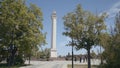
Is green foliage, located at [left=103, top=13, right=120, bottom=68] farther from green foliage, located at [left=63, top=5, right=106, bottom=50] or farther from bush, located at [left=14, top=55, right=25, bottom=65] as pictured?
bush, located at [left=14, top=55, right=25, bottom=65]

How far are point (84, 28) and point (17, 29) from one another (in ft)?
45.3

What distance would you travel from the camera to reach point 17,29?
166 feet

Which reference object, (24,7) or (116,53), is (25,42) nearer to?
(24,7)

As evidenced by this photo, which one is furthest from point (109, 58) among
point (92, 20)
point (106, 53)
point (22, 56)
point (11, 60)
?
point (22, 56)

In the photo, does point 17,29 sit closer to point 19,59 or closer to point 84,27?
point 19,59

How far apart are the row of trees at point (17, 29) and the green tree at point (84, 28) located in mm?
9705

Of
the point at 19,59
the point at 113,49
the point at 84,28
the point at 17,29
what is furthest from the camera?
the point at 19,59

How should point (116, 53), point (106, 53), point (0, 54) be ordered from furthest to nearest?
1. point (0, 54)
2. point (106, 53)
3. point (116, 53)

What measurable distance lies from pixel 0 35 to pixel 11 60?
5.18 meters

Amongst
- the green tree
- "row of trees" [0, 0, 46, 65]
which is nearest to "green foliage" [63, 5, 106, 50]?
the green tree

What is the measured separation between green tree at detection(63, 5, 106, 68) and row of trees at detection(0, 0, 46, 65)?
31.8 feet

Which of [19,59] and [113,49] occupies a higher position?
[113,49]

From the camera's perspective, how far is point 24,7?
51906 millimetres

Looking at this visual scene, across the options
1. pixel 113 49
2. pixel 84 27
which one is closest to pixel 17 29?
pixel 84 27
